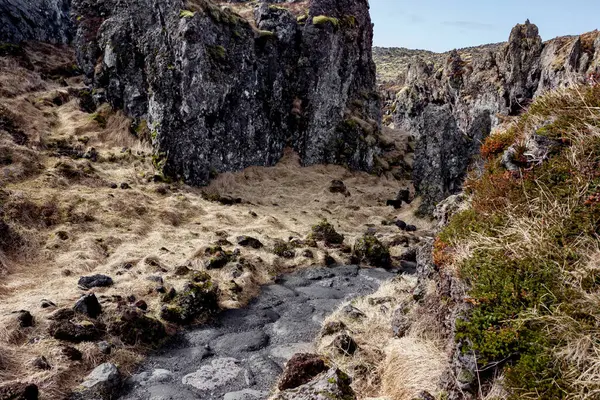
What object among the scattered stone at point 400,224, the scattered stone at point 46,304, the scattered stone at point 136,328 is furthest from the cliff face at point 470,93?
the scattered stone at point 46,304

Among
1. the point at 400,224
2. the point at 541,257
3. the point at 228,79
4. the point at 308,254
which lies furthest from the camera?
the point at 228,79

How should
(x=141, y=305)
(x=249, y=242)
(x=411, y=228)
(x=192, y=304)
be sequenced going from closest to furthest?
1. (x=141, y=305)
2. (x=192, y=304)
3. (x=249, y=242)
4. (x=411, y=228)

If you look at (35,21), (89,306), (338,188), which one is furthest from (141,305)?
(35,21)

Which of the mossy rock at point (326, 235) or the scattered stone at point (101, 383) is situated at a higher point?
the mossy rock at point (326, 235)

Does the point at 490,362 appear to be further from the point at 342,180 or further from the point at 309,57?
the point at 309,57

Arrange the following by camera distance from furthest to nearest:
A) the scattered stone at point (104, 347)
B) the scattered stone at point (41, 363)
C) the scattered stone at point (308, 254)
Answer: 1. the scattered stone at point (308, 254)
2. the scattered stone at point (104, 347)
3. the scattered stone at point (41, 363)

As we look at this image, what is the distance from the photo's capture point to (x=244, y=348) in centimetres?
1069

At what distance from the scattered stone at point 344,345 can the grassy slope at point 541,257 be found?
310 cm

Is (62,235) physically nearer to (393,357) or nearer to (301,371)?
(301,371)

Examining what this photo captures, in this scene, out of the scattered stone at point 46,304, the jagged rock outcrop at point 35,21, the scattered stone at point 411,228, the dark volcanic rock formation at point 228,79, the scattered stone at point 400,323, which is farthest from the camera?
the jagged rock outcrop at point 35,21

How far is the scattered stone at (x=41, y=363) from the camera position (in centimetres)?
844

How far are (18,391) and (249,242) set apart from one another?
12.0 meters

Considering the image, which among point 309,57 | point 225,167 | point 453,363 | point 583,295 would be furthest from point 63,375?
point 309,57

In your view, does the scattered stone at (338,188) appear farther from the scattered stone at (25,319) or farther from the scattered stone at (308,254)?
the scattered stone at (25,319)
